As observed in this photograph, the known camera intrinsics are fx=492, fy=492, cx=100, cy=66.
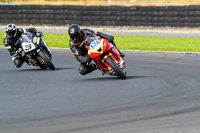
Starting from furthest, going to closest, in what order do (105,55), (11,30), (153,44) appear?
(153,44) → (11,30) → (105,55)

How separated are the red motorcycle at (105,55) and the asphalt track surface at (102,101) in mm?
280

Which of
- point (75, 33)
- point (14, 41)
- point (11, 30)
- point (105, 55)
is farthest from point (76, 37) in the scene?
point (14, 41)

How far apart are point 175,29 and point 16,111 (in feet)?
67.2

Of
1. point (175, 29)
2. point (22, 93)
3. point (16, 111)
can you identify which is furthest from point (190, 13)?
point (16, 111)

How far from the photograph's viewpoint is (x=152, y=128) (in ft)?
18.5

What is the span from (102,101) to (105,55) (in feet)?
8.24

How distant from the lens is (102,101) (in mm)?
7699

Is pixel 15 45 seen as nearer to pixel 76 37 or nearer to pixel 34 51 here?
pixel 34 51

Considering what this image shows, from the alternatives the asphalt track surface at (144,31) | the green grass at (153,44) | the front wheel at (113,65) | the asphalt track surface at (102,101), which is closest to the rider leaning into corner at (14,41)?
the asphalt track surface at (102,101)

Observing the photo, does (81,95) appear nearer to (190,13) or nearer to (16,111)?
(16,111)

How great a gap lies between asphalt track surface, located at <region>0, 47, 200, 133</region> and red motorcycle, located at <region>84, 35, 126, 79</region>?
0.28 m

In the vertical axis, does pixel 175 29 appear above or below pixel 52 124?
below

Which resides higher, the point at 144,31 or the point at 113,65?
the point at 113,65

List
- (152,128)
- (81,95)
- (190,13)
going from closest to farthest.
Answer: (152,128) → (81,95) → (190,13)
